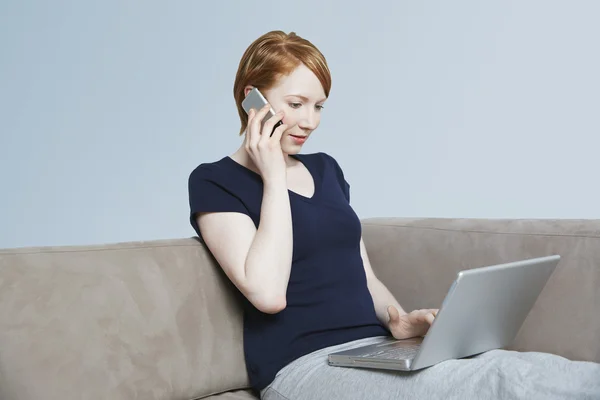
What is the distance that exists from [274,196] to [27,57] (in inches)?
87.9

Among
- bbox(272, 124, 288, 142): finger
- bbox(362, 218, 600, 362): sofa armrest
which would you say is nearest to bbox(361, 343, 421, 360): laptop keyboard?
bbox(362, 218, 600, 362): sofa armrest

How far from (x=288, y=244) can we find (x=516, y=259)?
601 millimetres

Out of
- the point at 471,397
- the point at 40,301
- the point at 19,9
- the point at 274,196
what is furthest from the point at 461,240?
the point at 19,9

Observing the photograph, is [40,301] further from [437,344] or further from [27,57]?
[27,57]

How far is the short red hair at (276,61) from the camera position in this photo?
5.59 feet

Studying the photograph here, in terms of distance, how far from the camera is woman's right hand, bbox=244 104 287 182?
1.63 meters

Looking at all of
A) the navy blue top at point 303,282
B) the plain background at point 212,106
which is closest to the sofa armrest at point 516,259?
the navy blue top at point 303,282

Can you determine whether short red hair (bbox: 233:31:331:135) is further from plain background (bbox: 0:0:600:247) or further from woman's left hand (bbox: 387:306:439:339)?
plain background (bbox: 0:0:600:247)

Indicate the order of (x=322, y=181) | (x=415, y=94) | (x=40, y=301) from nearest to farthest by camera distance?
(x=40, y=301), (x=322, y=181), (x=415, y=94)

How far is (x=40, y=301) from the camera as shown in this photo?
57.2 inches

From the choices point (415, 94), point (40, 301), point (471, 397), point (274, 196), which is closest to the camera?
point (471, 397)

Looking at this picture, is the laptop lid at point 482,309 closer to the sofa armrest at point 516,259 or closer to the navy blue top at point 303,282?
the sofa armrest at point 516,259

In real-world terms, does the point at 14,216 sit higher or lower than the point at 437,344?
lower

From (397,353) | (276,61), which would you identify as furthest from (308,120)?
(397,353)
